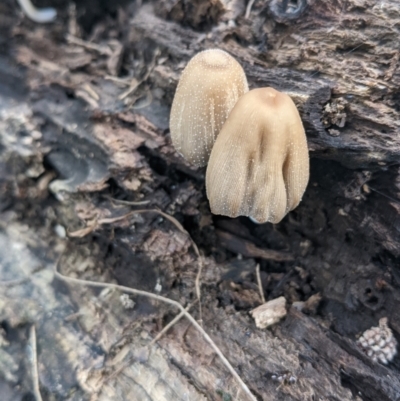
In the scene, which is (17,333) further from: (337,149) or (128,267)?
(337,149)

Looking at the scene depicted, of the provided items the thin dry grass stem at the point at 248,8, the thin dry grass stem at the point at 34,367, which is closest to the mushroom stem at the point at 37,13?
the thin dry grass stem at the point at 248,8

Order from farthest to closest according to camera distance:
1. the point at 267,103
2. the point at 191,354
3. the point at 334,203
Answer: the point at 334,203
the point at 191,354
the point at 267,103

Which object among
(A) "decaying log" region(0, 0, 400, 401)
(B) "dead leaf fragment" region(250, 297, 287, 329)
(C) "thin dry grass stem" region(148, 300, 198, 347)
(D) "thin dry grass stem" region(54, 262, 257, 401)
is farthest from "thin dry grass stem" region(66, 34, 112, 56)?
(B) "dead leaf fragment" region(250, 297, 287, 329)

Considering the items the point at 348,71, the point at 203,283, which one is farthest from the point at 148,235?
the point at 348,71

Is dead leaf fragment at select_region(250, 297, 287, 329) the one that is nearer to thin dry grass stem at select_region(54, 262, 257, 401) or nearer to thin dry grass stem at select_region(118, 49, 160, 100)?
thin dry grass stem at select_region(54, 262, 257, 401)

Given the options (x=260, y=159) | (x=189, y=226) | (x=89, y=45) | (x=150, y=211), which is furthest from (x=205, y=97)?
(x=89, y=45)

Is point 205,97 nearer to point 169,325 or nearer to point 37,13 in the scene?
point 169,325
